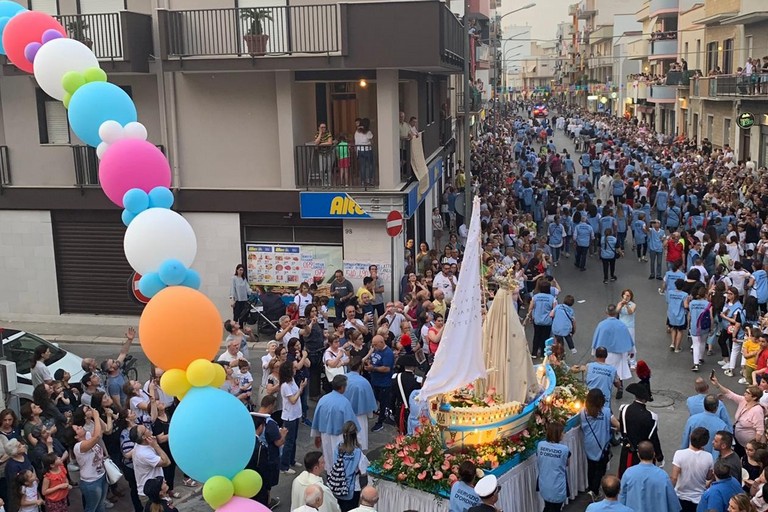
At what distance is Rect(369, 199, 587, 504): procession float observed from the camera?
9022mm

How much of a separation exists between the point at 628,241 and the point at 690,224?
12.8ft

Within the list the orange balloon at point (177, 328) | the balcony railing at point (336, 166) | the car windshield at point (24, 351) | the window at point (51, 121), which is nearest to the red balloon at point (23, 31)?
the orange balloon at point (177, 328)

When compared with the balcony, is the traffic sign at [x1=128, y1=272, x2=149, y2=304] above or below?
below

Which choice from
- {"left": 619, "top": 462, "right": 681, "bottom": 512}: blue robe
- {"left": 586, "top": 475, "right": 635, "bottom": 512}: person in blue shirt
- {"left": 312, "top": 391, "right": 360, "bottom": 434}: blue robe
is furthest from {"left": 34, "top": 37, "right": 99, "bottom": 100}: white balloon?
{"left": 619, "top": 462, "right": 681, "bottom": 512}: blue robe

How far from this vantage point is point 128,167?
20.2ft

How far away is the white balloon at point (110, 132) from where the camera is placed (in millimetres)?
6246

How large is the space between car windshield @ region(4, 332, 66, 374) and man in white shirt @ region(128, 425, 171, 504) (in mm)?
4922

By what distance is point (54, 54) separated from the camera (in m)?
6.64

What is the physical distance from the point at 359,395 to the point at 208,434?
17.8ft

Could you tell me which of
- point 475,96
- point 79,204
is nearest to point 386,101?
point 79,204

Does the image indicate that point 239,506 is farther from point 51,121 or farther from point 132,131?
point 51,121

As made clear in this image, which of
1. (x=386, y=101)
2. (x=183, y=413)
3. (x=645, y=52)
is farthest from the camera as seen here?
(x=645, y=52)

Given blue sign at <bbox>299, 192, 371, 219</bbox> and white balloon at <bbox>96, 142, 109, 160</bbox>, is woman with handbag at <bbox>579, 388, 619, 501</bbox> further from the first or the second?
blue sign at <bbox>299, 192, 371, 219</bbox>

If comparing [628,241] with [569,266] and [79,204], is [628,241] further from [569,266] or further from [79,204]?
[79,204]
